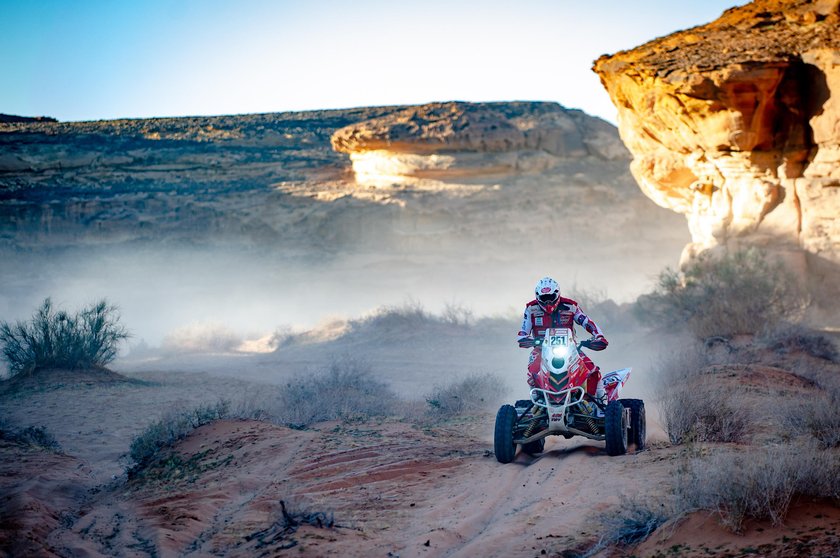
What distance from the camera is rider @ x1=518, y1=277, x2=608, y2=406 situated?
855 cm

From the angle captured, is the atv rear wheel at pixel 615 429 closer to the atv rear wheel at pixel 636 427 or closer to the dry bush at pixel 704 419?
the atv rear wheel at pixel 636 427

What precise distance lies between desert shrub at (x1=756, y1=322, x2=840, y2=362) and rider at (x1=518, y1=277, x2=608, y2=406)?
7871mm

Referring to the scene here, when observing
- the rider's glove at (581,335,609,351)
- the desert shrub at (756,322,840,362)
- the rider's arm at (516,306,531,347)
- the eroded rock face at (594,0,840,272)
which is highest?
the eroded rock face at (594,0,840,272)

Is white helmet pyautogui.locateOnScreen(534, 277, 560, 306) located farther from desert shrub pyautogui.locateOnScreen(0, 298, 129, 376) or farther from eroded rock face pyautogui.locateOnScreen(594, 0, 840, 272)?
eroded rock face pyautogui.locateOnScreen(594, 0, 840, 272)

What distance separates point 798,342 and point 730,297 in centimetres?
299

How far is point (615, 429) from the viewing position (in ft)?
25.7

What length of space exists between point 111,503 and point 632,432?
506 cm

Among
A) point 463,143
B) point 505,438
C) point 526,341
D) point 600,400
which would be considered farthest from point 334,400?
point 463,143

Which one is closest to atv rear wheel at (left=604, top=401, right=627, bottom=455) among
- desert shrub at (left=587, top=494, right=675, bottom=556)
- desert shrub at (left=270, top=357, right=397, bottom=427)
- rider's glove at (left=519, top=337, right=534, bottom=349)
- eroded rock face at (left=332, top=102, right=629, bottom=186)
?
rider's glove at (left=519, top=337, right=534, bottom=349)

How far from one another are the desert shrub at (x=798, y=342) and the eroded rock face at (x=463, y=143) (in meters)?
20.7

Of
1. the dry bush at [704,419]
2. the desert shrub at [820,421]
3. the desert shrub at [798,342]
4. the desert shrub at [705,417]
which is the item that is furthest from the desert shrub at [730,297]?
the desert shrub at [820,421]

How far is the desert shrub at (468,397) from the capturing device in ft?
41.9

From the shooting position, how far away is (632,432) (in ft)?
27.6

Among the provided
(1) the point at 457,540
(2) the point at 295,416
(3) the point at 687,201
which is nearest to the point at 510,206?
(3) the point at 687,201
